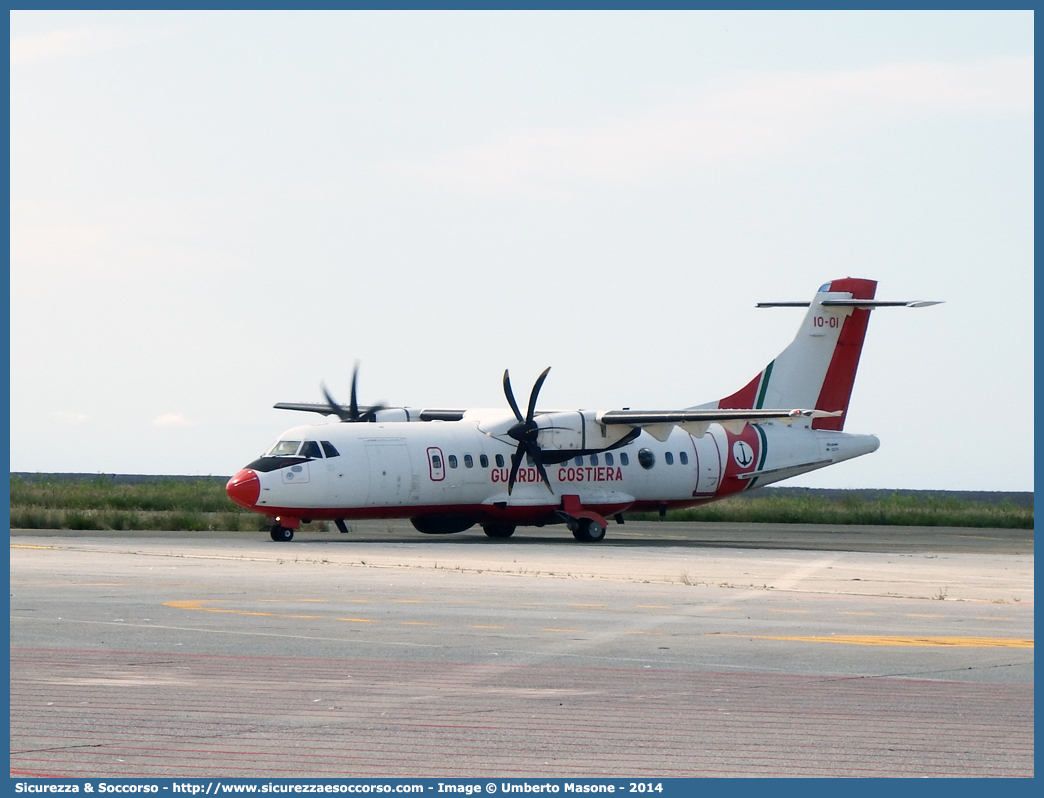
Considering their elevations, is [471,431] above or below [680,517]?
above

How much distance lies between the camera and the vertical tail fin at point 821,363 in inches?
1706

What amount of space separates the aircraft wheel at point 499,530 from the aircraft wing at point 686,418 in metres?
4.61

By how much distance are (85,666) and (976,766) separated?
754 centimetres

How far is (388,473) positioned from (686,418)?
24.9ft

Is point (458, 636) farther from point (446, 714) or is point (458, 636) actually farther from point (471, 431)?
point (471, 431)

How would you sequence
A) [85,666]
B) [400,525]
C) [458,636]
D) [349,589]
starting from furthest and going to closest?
[400,525] < [349,589] < [458,636] < [85,666]

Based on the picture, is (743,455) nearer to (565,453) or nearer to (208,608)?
(565,453)

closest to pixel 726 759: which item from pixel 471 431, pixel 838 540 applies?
pixel 471 431

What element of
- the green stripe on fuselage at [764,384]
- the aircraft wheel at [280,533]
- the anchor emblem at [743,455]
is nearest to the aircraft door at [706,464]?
the anchor emblem at [743,455]

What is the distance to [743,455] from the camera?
41.2 m

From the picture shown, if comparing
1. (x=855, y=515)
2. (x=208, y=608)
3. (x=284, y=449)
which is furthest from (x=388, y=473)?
(x=855, y=515)

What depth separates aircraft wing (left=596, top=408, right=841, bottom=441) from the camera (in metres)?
36.3

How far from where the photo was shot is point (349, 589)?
70.0ft

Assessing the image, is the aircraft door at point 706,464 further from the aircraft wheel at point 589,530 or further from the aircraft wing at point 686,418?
the aircraft wheel at point 589,530
